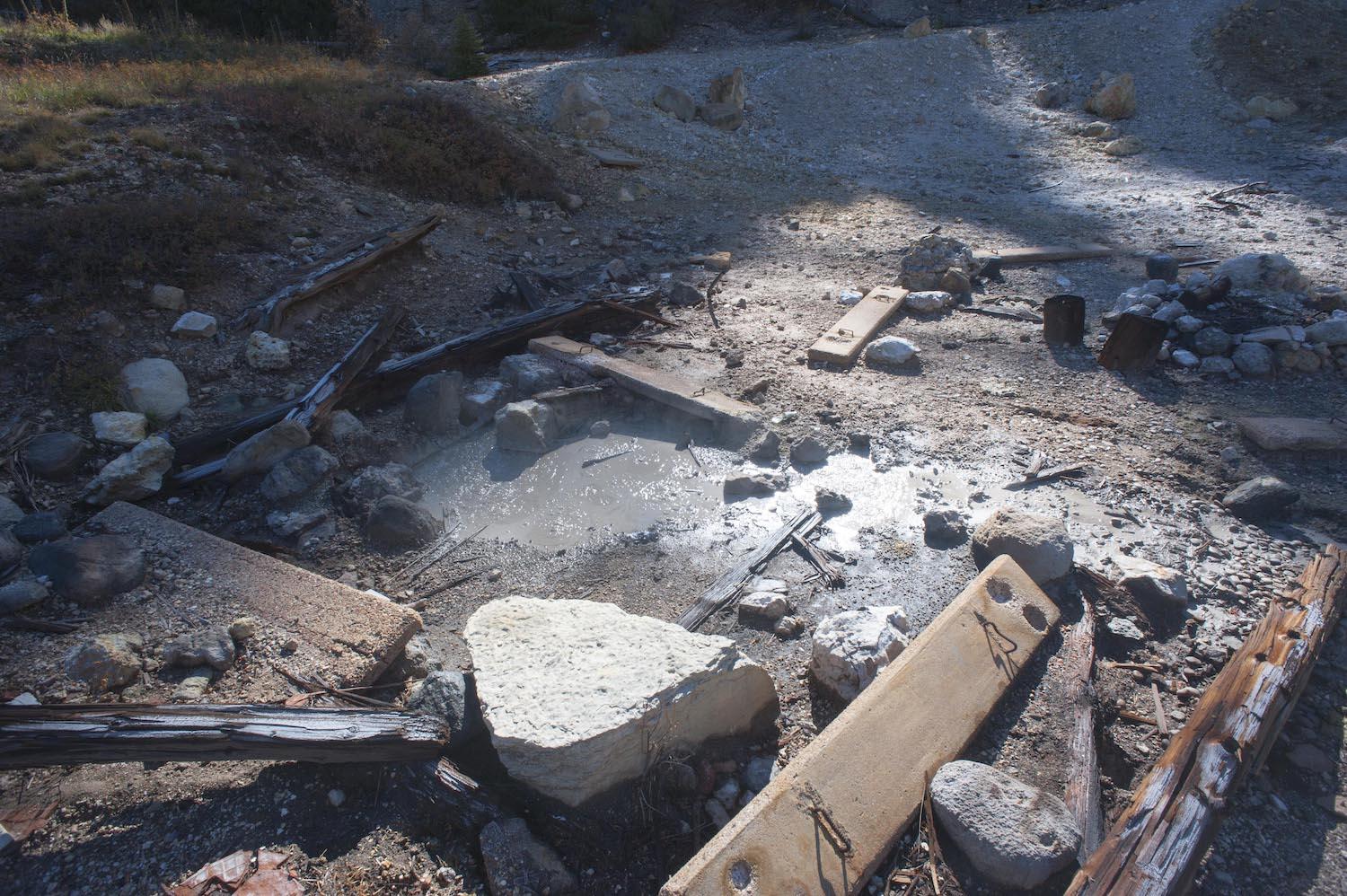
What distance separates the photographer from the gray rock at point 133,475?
12.8 feet

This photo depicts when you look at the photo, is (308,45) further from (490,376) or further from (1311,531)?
(1311,531)

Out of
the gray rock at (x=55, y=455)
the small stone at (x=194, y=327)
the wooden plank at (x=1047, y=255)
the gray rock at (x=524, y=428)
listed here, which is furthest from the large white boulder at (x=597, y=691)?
the wooden plank at (x=1047, y=255)

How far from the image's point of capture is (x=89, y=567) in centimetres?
307

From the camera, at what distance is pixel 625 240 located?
8008 millimetres

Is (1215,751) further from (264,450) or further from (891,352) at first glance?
(264,450)

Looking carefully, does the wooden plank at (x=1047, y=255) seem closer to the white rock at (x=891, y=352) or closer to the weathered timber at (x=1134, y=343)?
the weathered timber at (x=1134, y=343)

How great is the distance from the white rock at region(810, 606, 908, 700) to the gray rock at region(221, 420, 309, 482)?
324 cm

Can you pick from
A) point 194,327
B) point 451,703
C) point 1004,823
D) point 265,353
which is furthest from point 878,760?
point 194,327

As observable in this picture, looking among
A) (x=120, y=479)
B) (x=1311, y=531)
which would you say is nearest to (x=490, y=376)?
(x=120, y=479)

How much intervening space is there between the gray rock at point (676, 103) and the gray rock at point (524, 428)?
29.0 feet

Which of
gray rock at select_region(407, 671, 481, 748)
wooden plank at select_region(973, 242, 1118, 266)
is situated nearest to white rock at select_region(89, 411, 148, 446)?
gray rock at select_region(407, 671, 481, 748)

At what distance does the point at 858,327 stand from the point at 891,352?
48cm

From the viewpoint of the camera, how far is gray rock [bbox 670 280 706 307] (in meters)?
6.46

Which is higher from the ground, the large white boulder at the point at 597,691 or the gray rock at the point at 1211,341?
the gray rock at the point at 1211,341
